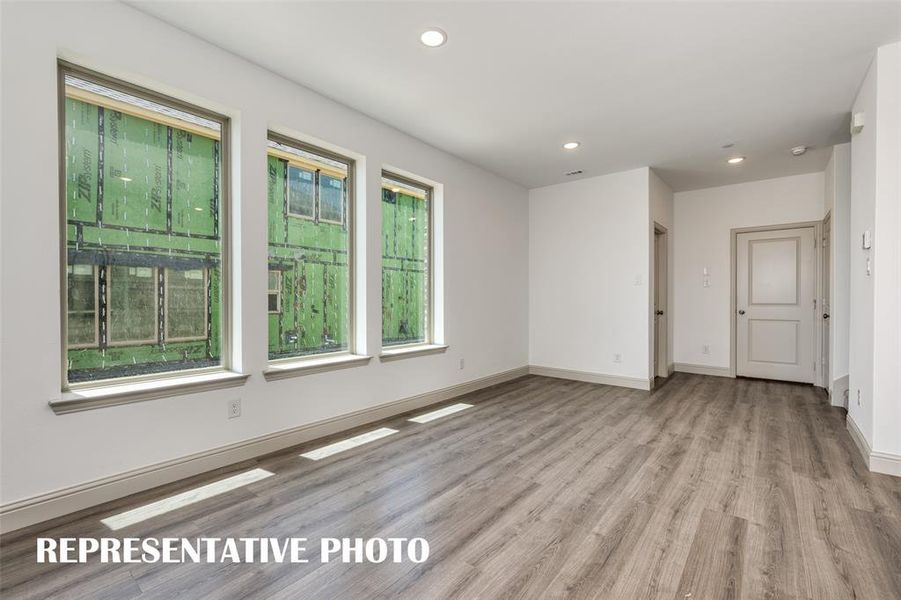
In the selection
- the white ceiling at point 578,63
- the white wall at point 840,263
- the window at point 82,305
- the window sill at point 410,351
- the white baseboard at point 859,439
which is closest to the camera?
the window at point 82,305

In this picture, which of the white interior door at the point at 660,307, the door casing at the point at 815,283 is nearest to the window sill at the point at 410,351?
the white interior door at the point at 660,307

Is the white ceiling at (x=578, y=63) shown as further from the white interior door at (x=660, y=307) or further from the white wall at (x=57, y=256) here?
the white interior door at (x=660, y=307)

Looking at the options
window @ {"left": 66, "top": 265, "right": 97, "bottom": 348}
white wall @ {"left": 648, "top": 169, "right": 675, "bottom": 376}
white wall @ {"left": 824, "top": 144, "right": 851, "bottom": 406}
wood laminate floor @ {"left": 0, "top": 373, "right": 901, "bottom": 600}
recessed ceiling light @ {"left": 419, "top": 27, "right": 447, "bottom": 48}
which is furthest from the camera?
white wall @ {"left": 648, "top": 169, "right": 675, "bottom": 376}

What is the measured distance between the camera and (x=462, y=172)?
4855mm

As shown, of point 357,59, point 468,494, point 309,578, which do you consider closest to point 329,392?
point 468,494

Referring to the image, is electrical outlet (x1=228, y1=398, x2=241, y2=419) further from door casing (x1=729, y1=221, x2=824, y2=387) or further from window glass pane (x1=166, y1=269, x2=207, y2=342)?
door casing (x1=729, y1=221, x2=824, y2=387)

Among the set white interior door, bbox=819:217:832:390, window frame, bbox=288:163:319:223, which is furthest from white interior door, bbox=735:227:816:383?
window frame, bbox=288:163:319:223

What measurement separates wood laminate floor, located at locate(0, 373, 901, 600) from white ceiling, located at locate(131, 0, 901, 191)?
2714 mm

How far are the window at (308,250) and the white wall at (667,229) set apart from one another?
370 cm

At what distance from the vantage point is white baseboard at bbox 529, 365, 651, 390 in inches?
202

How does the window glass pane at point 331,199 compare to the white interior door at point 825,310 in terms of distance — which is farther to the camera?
the white interior door at point 825,310

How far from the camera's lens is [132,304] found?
8.10 feet

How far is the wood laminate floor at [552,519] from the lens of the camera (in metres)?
1.62

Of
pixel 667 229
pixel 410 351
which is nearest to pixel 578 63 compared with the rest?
pixel 410 351
